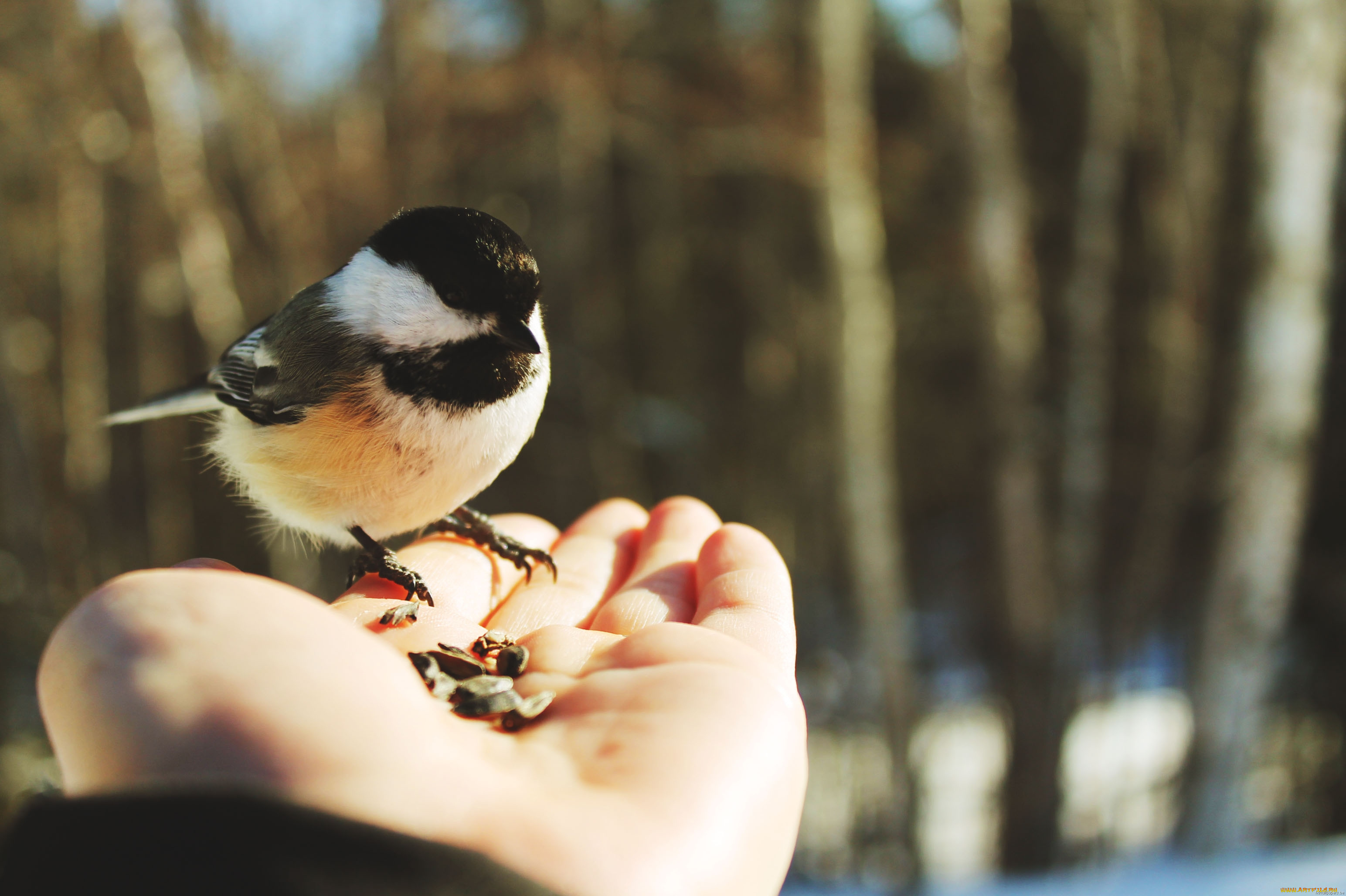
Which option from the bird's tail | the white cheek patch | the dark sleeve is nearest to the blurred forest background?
the bird's tail

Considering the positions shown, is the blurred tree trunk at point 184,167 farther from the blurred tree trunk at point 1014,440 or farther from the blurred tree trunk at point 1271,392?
A: the blurred tree trunk at point 1271,392

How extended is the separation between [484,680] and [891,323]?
2.99 metres

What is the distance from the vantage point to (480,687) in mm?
925

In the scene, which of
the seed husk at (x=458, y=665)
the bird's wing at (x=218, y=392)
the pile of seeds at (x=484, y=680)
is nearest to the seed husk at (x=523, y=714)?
the pile of seeds at (x=484, y=680)

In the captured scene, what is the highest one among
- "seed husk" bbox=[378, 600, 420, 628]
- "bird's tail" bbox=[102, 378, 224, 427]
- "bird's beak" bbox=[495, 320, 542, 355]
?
"bird's beak" bbox=[495, 320, 542, 355]

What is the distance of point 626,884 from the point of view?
64cm

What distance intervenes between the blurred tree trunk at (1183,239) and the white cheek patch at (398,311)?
2445mm

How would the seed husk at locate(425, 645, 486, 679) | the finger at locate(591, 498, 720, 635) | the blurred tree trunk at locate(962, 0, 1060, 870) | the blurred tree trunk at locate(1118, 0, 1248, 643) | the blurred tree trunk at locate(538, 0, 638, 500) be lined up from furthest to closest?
1. the blurred tree trunk at locate(538, 0, 638, 500)
2. the blurred tree trunk at locate(1118, 0, 1248, 643)
3. the blurred tree trunk at locate(962, 0, 1060, 870)
4. the finger at locate(591, 498, 720, 635)
5. the seed husk at locate(425, 645, 486, 679)

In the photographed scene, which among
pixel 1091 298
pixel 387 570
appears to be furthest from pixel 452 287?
pixel 1091 298

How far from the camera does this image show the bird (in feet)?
3.75

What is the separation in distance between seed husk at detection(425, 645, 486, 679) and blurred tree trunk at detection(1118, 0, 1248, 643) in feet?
8.32

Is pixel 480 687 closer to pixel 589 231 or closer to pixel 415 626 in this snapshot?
pixel 415 626

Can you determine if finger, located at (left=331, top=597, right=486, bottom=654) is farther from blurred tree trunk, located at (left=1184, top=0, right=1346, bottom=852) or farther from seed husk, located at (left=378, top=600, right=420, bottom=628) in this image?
blurred tree trunk, located at (left=1184, top=0, right=1346, bottom=852)

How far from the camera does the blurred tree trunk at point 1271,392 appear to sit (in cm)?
233
